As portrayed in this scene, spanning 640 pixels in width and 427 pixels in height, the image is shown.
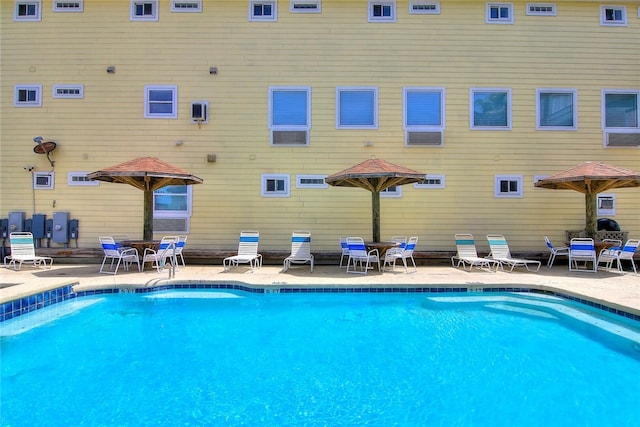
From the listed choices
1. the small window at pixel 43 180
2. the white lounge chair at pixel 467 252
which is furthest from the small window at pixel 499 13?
the small window at pixel 43 180

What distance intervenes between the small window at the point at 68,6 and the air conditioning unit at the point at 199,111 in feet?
12.5

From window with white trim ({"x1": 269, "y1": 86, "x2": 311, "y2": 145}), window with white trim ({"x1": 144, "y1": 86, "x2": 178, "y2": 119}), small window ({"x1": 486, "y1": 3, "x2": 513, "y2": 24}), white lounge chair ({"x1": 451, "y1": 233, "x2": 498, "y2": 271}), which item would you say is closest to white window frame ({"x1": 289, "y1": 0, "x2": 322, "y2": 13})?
window with white trim ({"x1": 269, "y1": 86, "x2": 311, "y2": 145})

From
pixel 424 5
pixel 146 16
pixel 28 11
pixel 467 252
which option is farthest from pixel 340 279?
pixel 28 11

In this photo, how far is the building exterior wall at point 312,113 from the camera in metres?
9.31

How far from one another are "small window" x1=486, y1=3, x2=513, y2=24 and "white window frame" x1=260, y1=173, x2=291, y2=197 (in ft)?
21.3

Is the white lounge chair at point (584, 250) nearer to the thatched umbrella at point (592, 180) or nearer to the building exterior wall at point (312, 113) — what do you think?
the thatched umbrella at point (592, 180)

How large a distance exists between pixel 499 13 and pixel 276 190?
719cm

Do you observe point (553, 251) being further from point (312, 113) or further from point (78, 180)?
point (78, 180)

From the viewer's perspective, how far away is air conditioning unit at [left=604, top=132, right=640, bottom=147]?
9406mm

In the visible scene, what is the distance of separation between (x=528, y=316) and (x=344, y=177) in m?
3.90

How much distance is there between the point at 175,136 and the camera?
9398 millimetres

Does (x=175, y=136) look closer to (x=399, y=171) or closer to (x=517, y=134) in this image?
(x=399, y=171)

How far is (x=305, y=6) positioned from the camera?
941 cm

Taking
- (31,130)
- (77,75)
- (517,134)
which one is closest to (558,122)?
(517,134)
